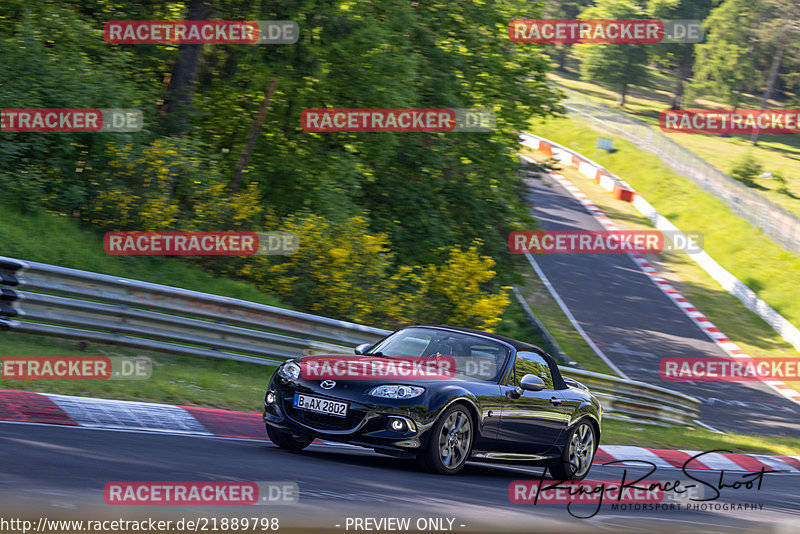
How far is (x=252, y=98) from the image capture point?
20328 millimetres

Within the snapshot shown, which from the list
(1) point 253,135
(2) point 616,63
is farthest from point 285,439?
(2) point 616,63

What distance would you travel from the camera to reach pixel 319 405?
26.2ft

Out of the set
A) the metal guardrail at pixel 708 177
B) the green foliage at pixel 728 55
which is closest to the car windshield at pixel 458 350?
the metal guardrail at pixel 708 177

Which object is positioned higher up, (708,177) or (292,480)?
(708,177)

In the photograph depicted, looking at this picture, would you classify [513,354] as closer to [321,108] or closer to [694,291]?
[321,108]

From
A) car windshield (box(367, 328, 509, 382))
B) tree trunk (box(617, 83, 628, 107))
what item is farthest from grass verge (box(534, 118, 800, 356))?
tree trunk (box(617, 83, 628, 107))

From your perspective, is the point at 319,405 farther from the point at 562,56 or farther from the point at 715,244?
the point at 562,56

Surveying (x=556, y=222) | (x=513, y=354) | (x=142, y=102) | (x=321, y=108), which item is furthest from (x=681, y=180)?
(x=513, y=354)

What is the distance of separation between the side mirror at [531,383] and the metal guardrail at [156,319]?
185 inches

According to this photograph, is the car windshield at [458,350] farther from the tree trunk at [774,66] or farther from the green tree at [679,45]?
the green tree at [679,45]

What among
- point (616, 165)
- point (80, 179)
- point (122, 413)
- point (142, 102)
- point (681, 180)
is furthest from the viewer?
point (616, 165)

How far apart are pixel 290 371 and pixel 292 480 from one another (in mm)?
1862

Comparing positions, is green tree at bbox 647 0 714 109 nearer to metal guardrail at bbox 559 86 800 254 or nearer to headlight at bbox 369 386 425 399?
metal guardrail at bbox 559 86 800 254

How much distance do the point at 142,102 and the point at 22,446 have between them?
1125cm
